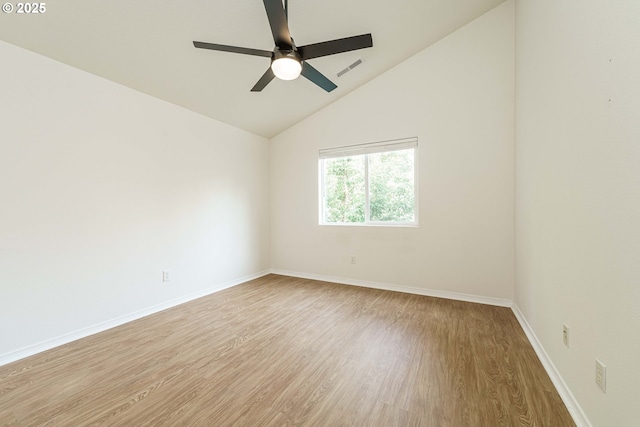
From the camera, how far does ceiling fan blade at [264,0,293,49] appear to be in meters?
1.49

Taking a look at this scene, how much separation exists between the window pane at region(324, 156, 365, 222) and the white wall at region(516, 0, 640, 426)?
7.34 ft

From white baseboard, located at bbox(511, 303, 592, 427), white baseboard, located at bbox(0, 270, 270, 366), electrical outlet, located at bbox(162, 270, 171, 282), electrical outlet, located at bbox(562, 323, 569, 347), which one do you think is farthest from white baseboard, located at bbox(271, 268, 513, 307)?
electrical outlet, located at bbox(162, 270, 171, 282)

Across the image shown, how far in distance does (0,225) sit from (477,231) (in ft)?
15.2

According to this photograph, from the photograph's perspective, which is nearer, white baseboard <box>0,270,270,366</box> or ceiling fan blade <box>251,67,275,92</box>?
white baseboard <box>0,270,270,366</box>

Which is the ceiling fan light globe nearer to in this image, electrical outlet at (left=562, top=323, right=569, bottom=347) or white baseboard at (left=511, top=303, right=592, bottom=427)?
electrical outlet at (left=562, top=323, right=569, bottom=347)

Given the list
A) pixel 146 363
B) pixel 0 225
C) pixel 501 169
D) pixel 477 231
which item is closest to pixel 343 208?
pixel 477 231

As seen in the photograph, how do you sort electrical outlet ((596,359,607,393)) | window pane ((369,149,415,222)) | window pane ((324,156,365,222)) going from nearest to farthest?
1. electrical outlet ((596,359,607,393))
2. window pane ((369,149,415,222))
3. window pane ((324,156,365,222))

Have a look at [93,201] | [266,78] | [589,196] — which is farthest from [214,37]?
[589,196]

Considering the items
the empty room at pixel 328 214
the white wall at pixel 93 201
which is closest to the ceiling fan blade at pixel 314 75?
the empty room at pixel 328 214

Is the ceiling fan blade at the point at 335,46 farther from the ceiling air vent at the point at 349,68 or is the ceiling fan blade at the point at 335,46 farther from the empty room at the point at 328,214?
the ceiling air vent at the point at 349,68

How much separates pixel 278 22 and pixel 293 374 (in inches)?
94.8

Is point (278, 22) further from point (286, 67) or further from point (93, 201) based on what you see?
point (93, 201)

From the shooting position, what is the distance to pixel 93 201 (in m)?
2.45

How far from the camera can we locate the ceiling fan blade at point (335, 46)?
5.85 feet
